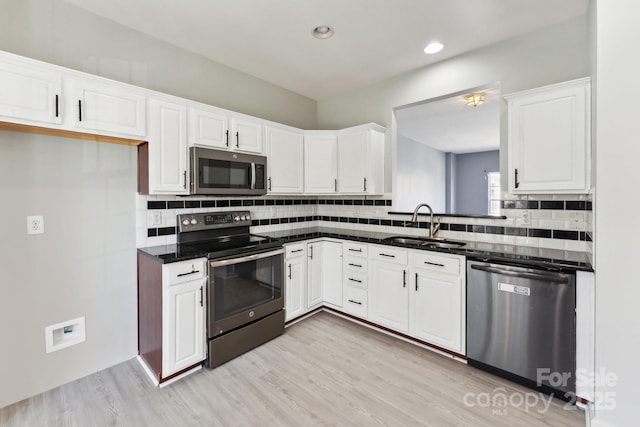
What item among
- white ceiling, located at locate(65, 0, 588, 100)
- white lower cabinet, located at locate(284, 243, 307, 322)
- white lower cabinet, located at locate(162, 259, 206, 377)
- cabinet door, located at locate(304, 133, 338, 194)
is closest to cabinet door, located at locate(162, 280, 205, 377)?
white lower cabinet, located at locate(162, 259, 206, 377)

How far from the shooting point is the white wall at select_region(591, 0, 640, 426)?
152 centimetres

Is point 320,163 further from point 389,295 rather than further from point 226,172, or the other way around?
point 389,295

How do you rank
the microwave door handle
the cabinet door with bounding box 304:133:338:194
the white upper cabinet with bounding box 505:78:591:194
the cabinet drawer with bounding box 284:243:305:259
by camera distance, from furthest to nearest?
1. the cabinet door with bounding box 304:133:338:194
2. the cabinet drawer with bounding box 284:243:305:259
3. the microwave door handle
4. the white upper cabinet with bounding box 505:78:591:194

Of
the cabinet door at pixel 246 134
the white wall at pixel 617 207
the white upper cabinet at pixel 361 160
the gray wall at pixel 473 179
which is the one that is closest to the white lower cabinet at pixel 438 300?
the white wall at pixel 617 207

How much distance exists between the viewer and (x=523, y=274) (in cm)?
198

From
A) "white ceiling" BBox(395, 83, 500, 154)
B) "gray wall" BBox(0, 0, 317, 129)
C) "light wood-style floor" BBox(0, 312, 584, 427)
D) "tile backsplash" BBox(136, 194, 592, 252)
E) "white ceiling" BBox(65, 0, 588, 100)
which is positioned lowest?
"light wood-style floor" BBox(0, 312, 584, 427)

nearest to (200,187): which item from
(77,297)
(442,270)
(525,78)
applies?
(77,297)

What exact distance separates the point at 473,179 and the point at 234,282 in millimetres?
7528

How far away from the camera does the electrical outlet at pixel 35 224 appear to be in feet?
6.24

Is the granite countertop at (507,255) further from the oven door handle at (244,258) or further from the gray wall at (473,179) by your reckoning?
the gray wall at (473,179)

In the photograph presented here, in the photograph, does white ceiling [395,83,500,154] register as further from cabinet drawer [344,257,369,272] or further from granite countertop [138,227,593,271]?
cabinet drawer [344,257,369,272]

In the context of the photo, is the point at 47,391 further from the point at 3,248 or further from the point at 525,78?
the point at 525,78

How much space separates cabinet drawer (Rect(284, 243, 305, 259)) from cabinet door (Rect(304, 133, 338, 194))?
73 centimetres

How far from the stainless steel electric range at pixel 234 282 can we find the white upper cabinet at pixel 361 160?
1.14 metres
